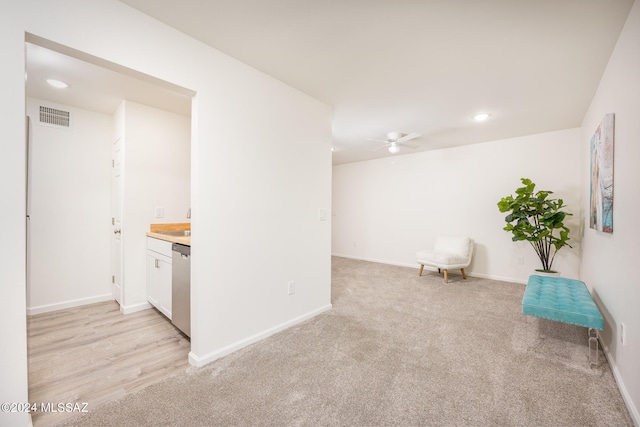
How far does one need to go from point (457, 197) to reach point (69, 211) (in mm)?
5743

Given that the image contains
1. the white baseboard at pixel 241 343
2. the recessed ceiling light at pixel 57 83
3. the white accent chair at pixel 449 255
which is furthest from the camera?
the white accent chair at pixel 449 255

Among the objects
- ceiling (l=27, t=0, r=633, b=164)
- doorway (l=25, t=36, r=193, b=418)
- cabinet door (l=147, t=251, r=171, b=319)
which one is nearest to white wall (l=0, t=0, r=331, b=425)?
ceiling (l=27, t=0, r=633, b=164)

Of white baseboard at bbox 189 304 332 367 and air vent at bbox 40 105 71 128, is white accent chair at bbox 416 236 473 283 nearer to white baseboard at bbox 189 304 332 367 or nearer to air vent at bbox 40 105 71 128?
white baseboard at bbox 189 304 332 367

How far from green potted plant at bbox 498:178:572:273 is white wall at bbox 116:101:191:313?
14.8 feet

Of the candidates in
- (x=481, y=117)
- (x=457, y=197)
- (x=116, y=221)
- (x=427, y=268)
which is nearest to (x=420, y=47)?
(x=481, y=117)

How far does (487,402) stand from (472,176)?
4.02 meters

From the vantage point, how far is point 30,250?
2.96 m

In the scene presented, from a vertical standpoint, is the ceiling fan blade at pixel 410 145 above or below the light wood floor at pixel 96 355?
above

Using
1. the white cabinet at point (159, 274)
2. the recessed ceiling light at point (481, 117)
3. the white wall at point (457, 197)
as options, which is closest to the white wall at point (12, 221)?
the white cabinet at point (159, 274)

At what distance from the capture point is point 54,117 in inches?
121

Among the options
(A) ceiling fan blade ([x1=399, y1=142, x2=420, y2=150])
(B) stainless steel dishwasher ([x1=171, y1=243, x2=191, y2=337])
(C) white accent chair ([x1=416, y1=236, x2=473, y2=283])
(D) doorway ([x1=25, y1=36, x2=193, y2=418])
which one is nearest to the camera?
(B) stainless steel dishwasher ([x1=171, y1=243, x2=191, y2=337])

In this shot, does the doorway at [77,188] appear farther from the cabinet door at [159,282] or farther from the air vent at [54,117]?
the cabinet door at [159,282]

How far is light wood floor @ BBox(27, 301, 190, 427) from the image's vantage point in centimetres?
171

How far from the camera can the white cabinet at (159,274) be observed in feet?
8.70
